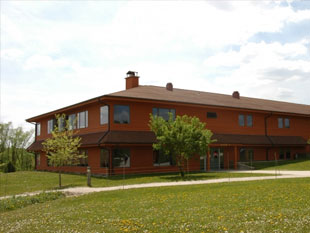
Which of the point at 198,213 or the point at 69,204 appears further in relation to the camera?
the point at 69,204

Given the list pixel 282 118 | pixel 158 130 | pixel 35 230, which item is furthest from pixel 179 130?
pixel 282 118

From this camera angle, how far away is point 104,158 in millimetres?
27938

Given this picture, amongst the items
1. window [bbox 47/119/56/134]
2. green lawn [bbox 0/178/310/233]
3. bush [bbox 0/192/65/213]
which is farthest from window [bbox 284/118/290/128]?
bush [bbox 0/192/65/213]

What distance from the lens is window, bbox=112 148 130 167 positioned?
90.3ft

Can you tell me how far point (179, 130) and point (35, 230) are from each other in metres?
15.1

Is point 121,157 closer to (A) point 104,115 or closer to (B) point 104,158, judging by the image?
(B) point 104,158

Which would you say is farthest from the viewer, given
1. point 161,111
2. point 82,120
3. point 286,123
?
point 286,123

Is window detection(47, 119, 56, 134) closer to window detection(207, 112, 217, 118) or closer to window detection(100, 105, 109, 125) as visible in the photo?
window detection(100, 105, 109, 125)

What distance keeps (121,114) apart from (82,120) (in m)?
5.52

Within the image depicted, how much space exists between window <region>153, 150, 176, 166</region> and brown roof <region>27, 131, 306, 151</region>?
181cm

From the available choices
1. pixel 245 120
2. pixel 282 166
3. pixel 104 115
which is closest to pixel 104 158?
pixel 104 115

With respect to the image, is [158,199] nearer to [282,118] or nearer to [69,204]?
[69,204]

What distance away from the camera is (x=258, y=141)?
3594cm

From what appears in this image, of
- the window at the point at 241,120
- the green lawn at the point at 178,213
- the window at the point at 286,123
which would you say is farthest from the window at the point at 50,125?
the window at the point at 286,123
